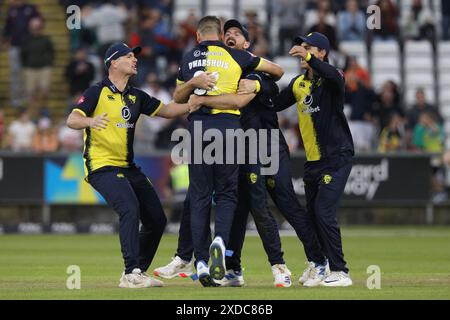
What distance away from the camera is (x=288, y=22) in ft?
91.1

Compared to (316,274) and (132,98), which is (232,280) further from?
(132,98)

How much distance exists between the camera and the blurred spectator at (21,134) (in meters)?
24.9

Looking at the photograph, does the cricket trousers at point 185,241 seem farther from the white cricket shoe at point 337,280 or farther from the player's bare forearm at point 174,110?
the white cricket shoe at point 337,280

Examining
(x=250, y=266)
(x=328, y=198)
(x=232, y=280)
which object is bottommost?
(x=250, y=266)

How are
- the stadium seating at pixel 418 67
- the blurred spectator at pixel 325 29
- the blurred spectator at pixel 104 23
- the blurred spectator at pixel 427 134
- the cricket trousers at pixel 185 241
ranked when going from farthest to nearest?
the stadium seating at pixel 418 67, the blurred spectator at pixel 104 23, the blurred spectator at pixel 325 29, the blurred spectator at pixel 427 134, the cricket trousers at pixel 185 241

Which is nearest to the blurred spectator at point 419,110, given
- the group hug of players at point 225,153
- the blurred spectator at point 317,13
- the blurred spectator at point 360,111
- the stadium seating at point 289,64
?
the blurred spectator at point 360,111

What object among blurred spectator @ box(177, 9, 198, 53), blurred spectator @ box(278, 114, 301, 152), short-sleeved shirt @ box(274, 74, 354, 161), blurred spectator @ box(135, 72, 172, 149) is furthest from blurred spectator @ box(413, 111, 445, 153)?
short-sleeved shirt @ box(274, 74, 354, 161)

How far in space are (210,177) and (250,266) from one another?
3538mm

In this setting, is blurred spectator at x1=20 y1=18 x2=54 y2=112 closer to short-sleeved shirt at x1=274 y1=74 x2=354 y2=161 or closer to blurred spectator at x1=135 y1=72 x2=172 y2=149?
blurred spectator at x1=135 y1=72 x2=172 y2=149

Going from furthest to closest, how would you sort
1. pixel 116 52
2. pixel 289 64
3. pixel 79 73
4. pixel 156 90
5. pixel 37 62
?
pixel 289 64
pixel 37 62
pixel 79 73
pixel 156 90
pixel 116 52

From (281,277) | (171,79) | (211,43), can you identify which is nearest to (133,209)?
(281,277)

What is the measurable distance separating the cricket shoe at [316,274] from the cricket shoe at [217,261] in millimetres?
1221

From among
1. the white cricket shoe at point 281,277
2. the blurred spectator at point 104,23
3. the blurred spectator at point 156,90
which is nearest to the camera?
the white cricket shoe at point 281,277

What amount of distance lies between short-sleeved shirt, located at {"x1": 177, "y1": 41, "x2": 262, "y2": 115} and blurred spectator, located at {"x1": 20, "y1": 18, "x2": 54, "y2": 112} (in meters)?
14.5
